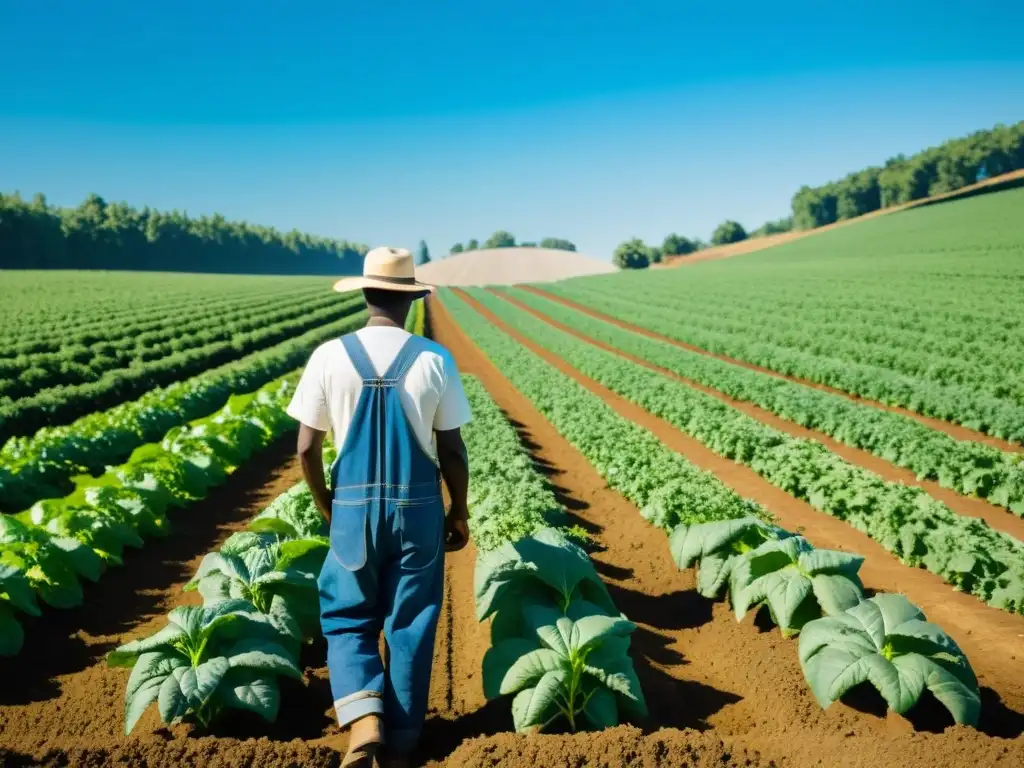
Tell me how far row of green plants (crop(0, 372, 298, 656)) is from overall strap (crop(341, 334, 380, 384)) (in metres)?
3.26

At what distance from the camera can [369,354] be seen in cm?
354

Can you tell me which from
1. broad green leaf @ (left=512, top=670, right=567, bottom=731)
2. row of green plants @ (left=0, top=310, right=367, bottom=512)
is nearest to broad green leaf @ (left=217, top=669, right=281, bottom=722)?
broad green leaf @ (left=512, top=670, right=567, bottom=731)

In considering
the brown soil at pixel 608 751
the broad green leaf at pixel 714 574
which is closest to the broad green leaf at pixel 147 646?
the brown soil at pixel 608 751

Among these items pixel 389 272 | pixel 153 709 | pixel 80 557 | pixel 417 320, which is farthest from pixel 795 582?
pixel 417 320

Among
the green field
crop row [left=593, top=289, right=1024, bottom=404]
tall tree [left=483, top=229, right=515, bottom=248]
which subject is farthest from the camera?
tall tree [left=483, top=229, right=515, bottom=248]

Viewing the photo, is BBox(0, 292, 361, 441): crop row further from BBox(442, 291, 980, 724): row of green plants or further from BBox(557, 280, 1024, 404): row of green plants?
BBox(557, 280, 1024, 404): row of green plants

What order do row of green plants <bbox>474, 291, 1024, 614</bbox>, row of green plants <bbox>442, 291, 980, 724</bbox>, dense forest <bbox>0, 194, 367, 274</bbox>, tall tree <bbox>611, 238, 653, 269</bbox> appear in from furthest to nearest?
tall tree <bbox>611, 238, 653, 269</bbox> → dense forest <bbox>0, 194, 367, 274</bbox> → row of green plants <bbox>474, 291, 1024, 614</bbox> → row of green plants <bbox>442, 291, 980, 724</bbox>

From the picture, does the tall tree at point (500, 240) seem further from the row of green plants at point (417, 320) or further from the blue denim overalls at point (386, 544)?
the blue denim overalls at point (386, 544)

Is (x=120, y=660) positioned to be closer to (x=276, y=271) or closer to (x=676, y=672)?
(x=676, y=672)

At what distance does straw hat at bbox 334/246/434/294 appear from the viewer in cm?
363

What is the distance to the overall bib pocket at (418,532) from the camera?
3506mm

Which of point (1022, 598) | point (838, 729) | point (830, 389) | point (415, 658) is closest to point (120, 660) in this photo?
point (415, 658)

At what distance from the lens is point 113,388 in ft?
63.8

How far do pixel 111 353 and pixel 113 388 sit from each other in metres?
5.89
